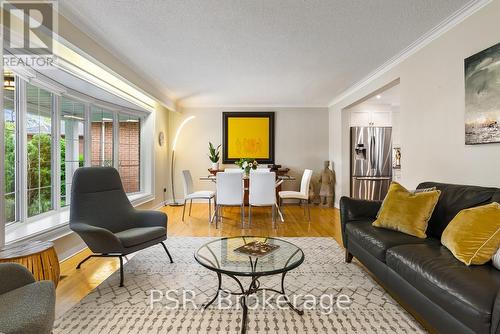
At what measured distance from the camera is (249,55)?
333 centimetres

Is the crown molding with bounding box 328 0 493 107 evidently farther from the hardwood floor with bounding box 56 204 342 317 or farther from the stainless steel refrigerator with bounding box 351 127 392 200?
the hardwood floor with bounding box 56 204 342 317

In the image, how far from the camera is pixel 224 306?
6.42 feet

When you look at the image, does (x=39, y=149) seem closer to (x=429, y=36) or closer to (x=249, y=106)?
(x=249, y=106)

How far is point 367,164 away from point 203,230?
12.3ft

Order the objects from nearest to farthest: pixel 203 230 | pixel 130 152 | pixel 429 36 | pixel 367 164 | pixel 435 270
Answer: pixel 435 270 → pixel 429 36 → pixel 203 230 → pixel 130 152 → pixel 367 164

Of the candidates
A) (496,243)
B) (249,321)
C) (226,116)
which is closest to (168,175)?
(226,116)

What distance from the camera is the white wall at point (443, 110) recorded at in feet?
7.23

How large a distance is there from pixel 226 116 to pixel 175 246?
12.3ft

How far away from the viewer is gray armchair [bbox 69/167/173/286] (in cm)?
225

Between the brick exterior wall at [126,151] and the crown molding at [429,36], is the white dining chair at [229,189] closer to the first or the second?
the brick exterior wall at [126,151]

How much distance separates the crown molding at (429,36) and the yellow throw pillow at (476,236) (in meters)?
1.74

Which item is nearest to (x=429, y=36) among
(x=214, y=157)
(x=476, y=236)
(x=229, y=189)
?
(x=476, y=236)

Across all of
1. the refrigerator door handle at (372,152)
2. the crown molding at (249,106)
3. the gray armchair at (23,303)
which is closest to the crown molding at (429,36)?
the refrigerator door handle at (372,152)

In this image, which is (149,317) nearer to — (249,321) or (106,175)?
(249,321)
